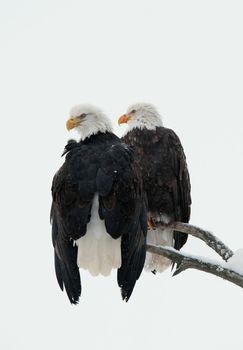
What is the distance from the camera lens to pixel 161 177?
7.71m

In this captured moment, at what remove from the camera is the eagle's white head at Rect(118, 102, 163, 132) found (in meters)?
8.06

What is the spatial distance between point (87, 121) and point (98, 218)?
114cm

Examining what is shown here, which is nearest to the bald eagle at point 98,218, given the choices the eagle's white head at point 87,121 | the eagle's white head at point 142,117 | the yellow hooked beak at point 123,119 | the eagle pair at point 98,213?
the eagle pair at point 98,213

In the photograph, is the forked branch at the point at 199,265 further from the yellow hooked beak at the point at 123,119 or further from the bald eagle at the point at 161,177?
the yellow hooked beak at the point at 123,119

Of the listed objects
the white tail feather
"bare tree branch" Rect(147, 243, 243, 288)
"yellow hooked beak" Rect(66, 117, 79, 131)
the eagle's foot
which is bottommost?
"bare tree branch" Rect(147, 243, 243, 288)

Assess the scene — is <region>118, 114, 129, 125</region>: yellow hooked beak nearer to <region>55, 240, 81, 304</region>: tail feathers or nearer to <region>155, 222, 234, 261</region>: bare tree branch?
<region>155, 222, 234, 261</region>: bare tree branch

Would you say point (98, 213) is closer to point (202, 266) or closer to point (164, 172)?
point (202, 266)

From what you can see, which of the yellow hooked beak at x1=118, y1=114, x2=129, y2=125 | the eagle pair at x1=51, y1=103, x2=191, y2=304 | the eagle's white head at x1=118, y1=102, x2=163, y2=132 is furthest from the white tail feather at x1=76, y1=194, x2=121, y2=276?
the yellow hooked beak at x1=118, y1=114, x2=129, y2=125

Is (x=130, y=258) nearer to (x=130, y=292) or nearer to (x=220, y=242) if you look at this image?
(x=130, y=292)

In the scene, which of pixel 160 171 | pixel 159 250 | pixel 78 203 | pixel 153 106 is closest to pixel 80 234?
pixel 78 203

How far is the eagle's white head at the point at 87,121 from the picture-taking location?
20.8 ft

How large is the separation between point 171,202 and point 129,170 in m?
2.15

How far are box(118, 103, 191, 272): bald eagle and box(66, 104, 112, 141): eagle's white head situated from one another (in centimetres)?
131

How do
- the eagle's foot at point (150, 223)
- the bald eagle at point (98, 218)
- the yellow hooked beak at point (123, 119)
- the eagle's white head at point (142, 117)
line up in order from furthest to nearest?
the yellow hooked beak at point (123, 119) < the eagle's white head at point (142, 117) < the eagle's foot at point (150, 223) < the bald eagle at point (98, 218)
